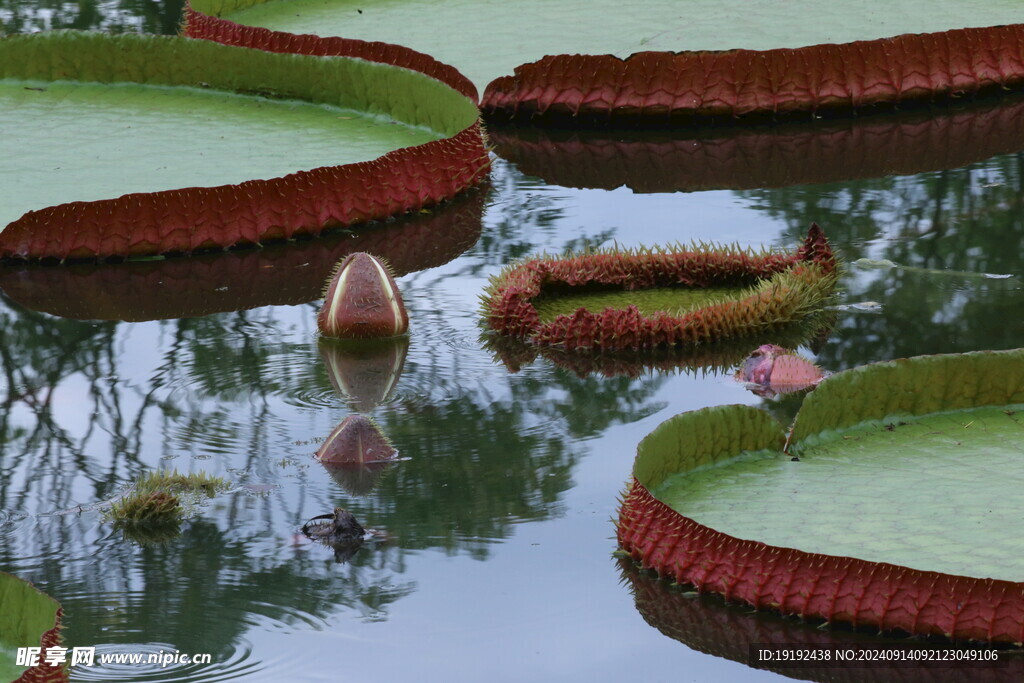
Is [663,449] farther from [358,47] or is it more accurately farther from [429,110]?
[358,47]

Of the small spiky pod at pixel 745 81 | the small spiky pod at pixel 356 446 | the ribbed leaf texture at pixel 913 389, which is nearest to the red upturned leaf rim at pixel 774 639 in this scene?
the ribbed leaf texture at pixel 913 389

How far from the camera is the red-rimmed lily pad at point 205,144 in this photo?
739 centimetres

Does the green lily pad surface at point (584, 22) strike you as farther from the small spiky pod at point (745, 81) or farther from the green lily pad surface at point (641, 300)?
the green lily pad surface at point (641, 300)

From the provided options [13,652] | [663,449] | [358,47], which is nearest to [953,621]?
[663,449]

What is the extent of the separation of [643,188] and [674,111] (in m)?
0.97

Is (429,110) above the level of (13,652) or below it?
above

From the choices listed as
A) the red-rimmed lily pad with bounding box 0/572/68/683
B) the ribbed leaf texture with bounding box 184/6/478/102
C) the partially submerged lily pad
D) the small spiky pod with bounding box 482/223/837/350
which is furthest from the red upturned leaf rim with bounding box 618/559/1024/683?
the ribbed leaf texture with bounding box 184/6/478/102

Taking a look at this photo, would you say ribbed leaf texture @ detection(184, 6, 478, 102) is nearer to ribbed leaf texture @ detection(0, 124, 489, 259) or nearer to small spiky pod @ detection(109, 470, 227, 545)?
ribbed leaf texture @ detection(0, 124, 489, 259)

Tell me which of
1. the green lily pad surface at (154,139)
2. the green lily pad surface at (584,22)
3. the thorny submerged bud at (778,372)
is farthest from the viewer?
the green lily pad surface at (584,22)

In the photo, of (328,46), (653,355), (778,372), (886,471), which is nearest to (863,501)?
(886,471)

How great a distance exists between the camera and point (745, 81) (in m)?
9.05

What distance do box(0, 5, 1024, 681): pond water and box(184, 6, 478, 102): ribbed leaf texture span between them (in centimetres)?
63

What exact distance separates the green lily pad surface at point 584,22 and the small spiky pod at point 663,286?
3120mm

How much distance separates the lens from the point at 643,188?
8242 millimetres
